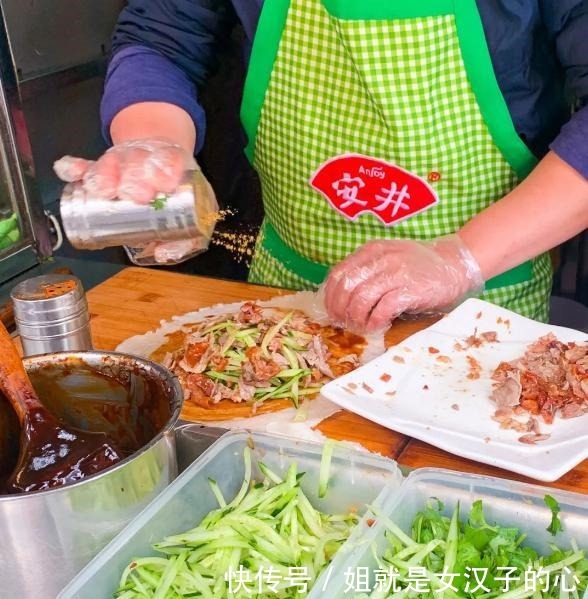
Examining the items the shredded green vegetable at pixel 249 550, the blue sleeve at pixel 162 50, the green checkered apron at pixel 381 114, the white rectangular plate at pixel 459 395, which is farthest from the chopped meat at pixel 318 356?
the blue sleeve at pixel 162 50

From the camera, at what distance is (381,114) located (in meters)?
1.69

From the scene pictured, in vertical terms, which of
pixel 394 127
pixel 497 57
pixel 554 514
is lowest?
pixel 554 514

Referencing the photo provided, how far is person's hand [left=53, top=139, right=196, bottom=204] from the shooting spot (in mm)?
1239

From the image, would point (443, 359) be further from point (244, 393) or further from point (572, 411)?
point (244, 393)

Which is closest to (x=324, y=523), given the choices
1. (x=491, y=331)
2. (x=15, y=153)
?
(x=491, y=331)

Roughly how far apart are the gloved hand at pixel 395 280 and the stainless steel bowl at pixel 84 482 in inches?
21.7

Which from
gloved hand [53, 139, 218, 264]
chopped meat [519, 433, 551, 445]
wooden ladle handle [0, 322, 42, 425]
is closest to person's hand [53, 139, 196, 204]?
gloved hand [53, 139, 218, 264]

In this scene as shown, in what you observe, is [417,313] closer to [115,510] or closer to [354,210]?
[354,210]

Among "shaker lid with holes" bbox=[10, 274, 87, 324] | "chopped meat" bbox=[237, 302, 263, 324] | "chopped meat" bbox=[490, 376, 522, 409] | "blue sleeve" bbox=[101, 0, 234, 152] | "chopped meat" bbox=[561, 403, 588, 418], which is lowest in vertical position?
"chopped meat" bbox=[561, 403, 588, 418]

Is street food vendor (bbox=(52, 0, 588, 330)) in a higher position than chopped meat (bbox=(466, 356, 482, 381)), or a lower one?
higher

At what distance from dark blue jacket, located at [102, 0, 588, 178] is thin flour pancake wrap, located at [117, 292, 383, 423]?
49 centimetres

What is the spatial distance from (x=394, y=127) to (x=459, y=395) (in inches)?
23.7

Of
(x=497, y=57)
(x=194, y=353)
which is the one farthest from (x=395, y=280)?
(x=497, y=57)

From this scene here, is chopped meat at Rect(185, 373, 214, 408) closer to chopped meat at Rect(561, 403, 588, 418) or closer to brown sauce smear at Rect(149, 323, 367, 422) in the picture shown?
brown sauce smear at Rect(149, 323, 367, 422)
